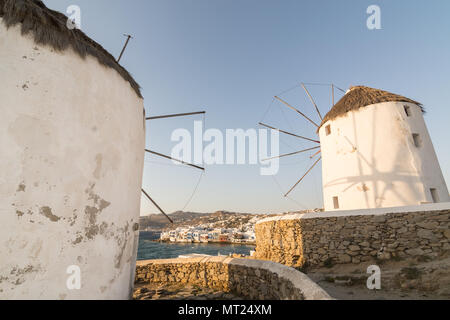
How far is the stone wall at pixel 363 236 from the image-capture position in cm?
625

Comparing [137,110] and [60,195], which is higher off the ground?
[137,110]

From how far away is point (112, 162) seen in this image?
3336mm

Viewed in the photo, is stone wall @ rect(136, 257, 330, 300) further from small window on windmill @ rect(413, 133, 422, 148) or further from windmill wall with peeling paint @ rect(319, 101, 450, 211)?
small window on windmill @ rect(413, 133, 422, 148)

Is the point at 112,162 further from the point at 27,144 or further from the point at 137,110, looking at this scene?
the point at 137,110

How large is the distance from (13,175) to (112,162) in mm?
1149

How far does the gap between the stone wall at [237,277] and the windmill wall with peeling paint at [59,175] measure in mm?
2854

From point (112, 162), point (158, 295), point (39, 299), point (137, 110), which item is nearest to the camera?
point (39, 299)

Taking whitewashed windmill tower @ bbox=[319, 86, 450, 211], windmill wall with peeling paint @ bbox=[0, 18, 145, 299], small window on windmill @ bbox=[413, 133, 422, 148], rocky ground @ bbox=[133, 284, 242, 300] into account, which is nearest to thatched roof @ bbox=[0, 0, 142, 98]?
windmill wall with peeling paint @ bbox=[0, 18, 145, 299]

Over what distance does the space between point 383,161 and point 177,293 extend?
9.51 m

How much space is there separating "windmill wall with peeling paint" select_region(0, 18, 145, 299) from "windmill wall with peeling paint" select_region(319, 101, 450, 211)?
969 cm

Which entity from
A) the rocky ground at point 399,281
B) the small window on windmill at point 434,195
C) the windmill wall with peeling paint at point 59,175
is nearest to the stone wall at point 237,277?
the rocky ground at point 399,281

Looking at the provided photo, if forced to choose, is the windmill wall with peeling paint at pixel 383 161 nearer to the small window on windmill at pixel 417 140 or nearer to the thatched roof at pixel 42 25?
the small window on windmill at pixel 417 140

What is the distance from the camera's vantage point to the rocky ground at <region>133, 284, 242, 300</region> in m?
5.29
